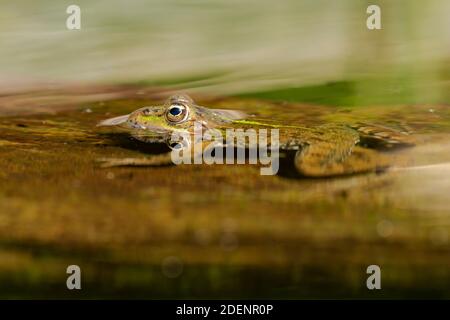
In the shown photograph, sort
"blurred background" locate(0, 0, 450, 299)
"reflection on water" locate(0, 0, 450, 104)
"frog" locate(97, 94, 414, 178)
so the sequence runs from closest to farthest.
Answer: "blurred background" locate(0, 0, 450, 299)
"frog" locate(97, 94, 414, 178)
"reflection on water" locate(0, 0, 450, 104)

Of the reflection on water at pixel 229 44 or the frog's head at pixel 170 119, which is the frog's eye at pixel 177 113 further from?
the reflection on water at pixel 229 44

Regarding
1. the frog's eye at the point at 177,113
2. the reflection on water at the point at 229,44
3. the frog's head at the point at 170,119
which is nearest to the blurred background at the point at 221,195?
the reflection on water at the point at 229,44

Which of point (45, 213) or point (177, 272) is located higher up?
point (45, 213)

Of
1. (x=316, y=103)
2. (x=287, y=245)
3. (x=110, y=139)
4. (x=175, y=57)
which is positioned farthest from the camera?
(x=175, y=57)

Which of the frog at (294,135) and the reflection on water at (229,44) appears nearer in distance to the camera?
the frog at (294,135)

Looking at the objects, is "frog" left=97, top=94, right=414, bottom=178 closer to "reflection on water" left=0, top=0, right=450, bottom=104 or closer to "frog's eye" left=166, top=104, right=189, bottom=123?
"frog's eye" left=166, top=104, right=189, bottom=123

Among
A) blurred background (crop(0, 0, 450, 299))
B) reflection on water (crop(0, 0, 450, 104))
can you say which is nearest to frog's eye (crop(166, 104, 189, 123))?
blurred background (crop(0, 0, 450, 299))
